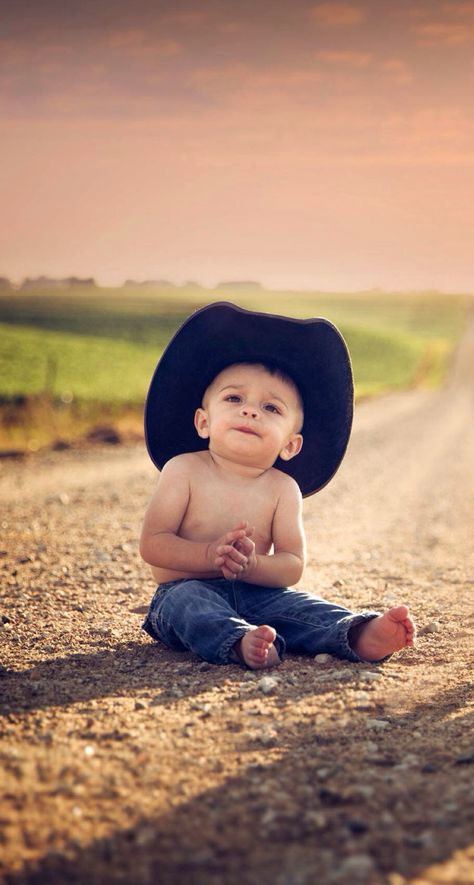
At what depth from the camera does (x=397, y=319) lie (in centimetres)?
9831

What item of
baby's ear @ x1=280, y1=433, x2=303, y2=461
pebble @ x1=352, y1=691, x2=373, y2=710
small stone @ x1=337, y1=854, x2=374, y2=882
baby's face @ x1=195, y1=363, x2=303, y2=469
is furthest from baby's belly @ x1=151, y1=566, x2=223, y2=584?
small stone @ x1=337, y1=854, x2=374, y2=882

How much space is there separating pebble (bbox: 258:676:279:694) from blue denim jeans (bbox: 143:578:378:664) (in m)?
0.23

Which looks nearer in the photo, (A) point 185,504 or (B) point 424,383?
(A) point 185,504

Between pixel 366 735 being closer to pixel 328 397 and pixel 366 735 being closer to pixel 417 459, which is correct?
pixel 328 397

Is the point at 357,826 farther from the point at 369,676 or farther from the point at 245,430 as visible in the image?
the point at 245,430

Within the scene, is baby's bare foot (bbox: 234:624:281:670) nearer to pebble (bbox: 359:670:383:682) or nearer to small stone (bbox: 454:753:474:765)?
pebble (bbox: 359:670:383:682)

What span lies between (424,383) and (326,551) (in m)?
38.3

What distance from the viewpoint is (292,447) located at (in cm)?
434

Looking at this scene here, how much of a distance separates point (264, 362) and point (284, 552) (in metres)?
0.91

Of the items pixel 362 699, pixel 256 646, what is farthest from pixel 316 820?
pixel 256 646

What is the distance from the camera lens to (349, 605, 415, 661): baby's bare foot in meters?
3.77

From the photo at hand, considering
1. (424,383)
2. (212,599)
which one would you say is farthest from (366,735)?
(424,383)

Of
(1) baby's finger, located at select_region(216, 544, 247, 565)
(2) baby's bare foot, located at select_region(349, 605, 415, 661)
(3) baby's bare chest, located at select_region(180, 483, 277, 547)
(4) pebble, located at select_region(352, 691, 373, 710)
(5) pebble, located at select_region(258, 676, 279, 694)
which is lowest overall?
(5) pebble, located at select_region(258, 676, 279, 694)

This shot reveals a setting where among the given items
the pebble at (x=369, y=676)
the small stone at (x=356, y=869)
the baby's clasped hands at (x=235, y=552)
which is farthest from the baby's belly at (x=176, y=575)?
the small stone at (x=356, y=869)
